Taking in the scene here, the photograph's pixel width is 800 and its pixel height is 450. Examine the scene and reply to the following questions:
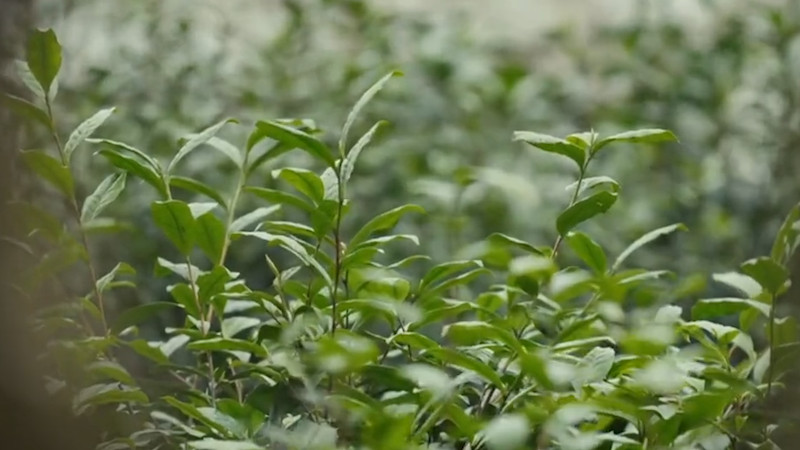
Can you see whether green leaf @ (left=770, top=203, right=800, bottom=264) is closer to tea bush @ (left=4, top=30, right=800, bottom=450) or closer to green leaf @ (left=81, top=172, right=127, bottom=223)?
tea bush @ (left=4, top=30, right=800, bottom=450)

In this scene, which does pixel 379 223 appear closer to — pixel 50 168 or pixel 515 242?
pixel 515 242

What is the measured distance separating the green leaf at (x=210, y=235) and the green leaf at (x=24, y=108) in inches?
5.3

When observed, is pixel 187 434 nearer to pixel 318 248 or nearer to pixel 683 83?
pixel 318 248

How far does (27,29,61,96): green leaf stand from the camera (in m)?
0.84

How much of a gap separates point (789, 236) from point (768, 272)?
58 millimetres

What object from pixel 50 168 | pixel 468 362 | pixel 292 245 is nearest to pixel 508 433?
pixel 468 362

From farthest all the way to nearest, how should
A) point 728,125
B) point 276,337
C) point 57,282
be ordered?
point 728,125, point 57,282, point 276,337

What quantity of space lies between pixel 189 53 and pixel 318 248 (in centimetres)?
142

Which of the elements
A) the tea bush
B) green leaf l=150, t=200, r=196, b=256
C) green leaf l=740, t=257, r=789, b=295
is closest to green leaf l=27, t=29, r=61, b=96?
the tea bush

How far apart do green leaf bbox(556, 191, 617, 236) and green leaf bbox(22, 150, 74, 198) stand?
1.22ft

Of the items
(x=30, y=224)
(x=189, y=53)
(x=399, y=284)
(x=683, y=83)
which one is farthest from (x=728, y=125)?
(x=30, y=224)

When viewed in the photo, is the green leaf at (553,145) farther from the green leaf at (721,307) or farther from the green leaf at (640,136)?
the green leaf at (721,307)

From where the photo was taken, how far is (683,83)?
2223 millimetres

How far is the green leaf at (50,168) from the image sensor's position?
0.84 meters
